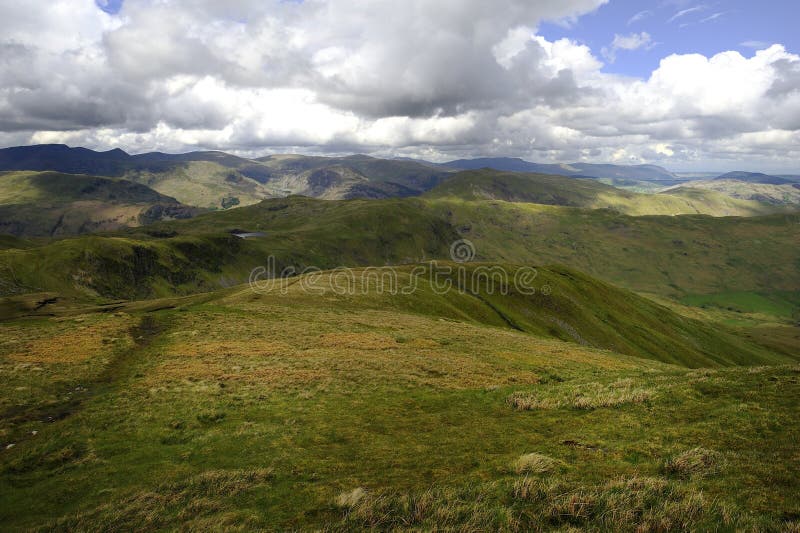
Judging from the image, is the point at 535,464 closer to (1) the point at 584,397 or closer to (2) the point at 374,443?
(2) the point at 374,443

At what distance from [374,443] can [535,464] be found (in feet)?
27.0

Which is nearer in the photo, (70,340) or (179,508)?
(179,508)

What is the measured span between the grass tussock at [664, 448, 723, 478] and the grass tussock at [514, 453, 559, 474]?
3776 millimetres

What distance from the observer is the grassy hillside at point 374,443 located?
1181cm

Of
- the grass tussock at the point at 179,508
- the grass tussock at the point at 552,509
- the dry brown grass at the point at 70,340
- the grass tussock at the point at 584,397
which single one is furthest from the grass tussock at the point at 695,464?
the dry brown grass at the point at 70,340

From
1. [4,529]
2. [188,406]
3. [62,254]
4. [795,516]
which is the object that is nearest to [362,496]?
[795,516]

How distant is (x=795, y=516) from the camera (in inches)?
397

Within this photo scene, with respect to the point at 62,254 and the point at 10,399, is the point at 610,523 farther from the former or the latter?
the point at 62,254

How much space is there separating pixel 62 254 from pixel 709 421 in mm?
225278

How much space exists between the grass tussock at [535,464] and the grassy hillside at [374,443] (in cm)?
7

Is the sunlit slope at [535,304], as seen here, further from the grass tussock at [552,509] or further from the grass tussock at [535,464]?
the grass tussock at [552,509]

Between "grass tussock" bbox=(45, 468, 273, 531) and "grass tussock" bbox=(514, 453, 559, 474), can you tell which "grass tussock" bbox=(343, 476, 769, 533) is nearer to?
"grass tussock" bbox=(514, 453, 559, 474)

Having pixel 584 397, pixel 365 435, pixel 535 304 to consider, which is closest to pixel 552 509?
pixel 365 435

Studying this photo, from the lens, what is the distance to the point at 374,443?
773 inches
